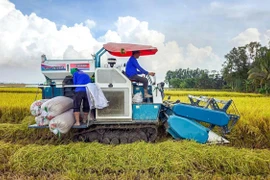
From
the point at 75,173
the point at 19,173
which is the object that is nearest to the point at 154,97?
the point at 75,173

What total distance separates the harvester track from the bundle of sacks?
63 cm

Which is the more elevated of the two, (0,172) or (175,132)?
(175,132)

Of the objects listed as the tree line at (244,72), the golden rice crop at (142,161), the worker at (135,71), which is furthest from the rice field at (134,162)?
the tree line at (244,72)

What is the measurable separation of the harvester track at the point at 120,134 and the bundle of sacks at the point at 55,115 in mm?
626

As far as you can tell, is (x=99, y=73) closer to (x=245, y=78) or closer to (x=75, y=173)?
(x=75, y=173)

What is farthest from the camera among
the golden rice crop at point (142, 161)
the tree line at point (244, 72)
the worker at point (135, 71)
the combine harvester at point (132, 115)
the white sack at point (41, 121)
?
the tree line at point (244, 72)

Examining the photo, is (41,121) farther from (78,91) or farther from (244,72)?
(244,72)

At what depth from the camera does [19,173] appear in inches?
184

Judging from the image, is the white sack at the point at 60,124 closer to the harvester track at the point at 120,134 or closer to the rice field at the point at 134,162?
the rice field at the point at 134,162

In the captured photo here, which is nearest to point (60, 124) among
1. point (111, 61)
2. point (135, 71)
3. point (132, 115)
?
point (132, 115)

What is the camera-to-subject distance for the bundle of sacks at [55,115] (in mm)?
5516

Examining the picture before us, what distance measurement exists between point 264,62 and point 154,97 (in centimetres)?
3422

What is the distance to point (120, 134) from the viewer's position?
20.2 ft

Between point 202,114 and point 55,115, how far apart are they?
3400 mm
